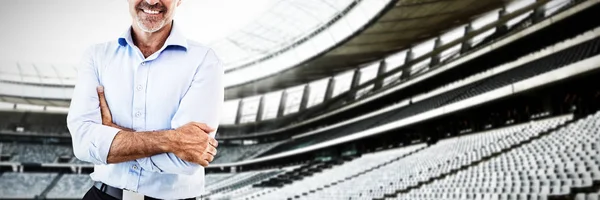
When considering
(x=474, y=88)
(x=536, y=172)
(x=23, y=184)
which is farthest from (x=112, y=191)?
(x=23, y=184)

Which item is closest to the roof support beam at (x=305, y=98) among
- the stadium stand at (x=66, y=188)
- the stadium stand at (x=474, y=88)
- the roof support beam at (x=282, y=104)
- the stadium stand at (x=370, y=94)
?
the stadium stand at (x=370, y=94)

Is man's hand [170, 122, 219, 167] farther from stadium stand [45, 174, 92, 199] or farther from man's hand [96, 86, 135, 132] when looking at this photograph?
stadium stand [45, 174, 92, 199]

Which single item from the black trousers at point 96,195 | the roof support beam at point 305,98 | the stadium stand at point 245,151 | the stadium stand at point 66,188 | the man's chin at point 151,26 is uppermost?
the man's chin at point 151,26

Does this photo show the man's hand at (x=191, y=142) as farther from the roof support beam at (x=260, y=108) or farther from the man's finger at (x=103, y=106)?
the roof support beam at (x=260, y=108)

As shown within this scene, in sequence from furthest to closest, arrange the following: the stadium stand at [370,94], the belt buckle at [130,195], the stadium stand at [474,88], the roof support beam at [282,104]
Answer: the roof support beam at [282,104] → the stadium stand at [370,94] → the stadium stand at [474,88] → the belt buckle at [130,195]

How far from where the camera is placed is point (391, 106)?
80.0 feet

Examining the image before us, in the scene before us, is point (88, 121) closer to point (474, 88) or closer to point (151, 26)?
point (151, 26)

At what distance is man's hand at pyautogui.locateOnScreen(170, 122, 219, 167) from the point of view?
1.19 m

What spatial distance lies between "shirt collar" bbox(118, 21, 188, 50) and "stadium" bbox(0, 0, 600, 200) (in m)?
3.44

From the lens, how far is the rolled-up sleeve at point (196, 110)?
4.02ft

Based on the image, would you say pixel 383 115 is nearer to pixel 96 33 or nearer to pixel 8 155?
pixel 8 155

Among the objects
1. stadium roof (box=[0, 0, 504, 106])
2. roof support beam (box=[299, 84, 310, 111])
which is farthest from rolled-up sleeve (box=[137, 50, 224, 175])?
roof support beam (box=[299, 84, 310, 111])

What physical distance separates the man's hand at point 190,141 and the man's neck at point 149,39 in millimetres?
292

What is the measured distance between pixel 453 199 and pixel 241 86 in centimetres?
2004
